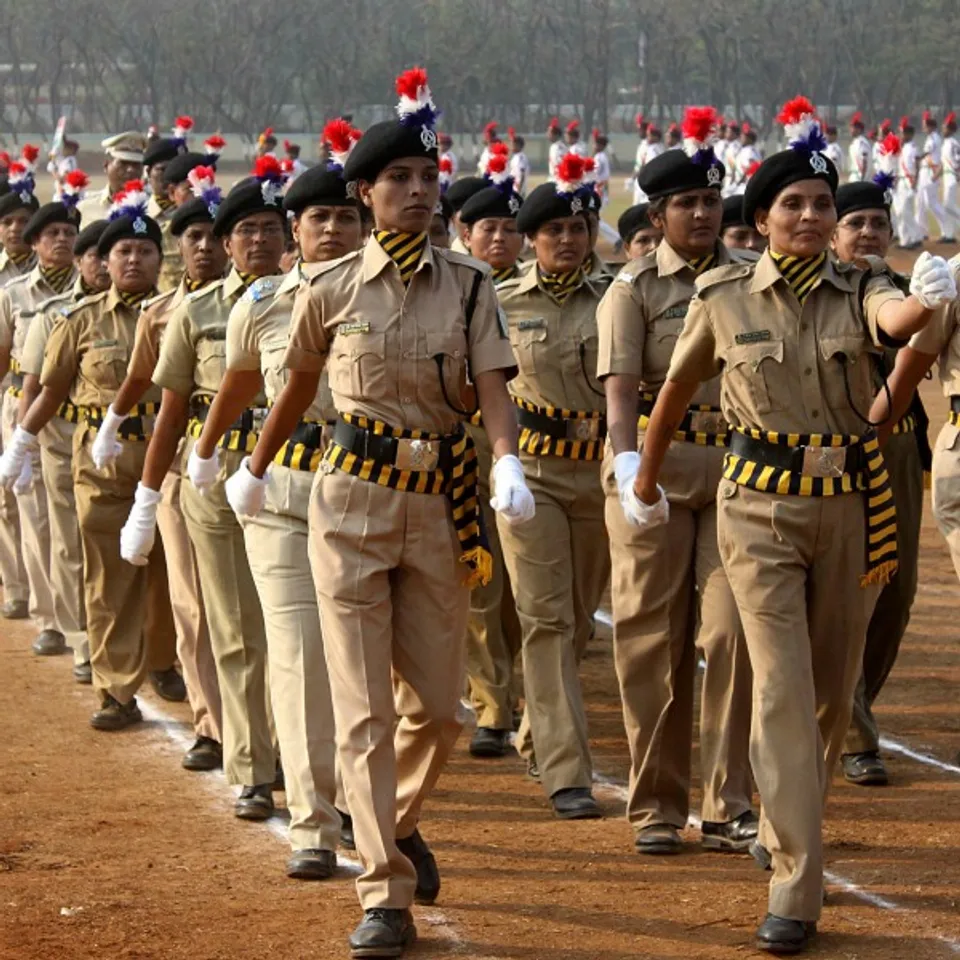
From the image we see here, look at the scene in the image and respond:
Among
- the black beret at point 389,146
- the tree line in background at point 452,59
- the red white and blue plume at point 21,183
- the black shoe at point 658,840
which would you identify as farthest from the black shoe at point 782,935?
the tree line in background at point 452,59

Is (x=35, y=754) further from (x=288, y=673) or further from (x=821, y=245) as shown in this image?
(x=821, y=245)

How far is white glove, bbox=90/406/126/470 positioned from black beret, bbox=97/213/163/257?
1.07 m

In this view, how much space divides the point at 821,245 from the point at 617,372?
1.17 metres

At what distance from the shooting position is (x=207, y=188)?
10742mm

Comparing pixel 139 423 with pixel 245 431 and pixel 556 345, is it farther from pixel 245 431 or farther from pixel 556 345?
pixel 556 345

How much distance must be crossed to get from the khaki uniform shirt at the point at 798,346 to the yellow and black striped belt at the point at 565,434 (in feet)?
6.95

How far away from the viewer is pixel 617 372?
8367 millimetres

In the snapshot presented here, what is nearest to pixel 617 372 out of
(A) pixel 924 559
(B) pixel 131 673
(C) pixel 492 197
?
(C) pixel 492 197

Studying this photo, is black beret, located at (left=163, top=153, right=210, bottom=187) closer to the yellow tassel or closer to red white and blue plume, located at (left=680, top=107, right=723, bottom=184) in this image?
red white and blue plume, located at (left=680, top=107, right=723, bottom=184)

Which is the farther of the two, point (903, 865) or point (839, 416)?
point (903, 865)

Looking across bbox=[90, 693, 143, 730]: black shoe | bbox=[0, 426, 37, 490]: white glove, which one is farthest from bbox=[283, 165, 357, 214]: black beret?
bbox=[0, 426, 37, 490]: white glove

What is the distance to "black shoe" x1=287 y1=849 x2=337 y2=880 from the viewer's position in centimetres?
812

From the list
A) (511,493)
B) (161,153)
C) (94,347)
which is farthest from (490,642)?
(161,153)

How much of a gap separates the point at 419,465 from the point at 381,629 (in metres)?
0.52
